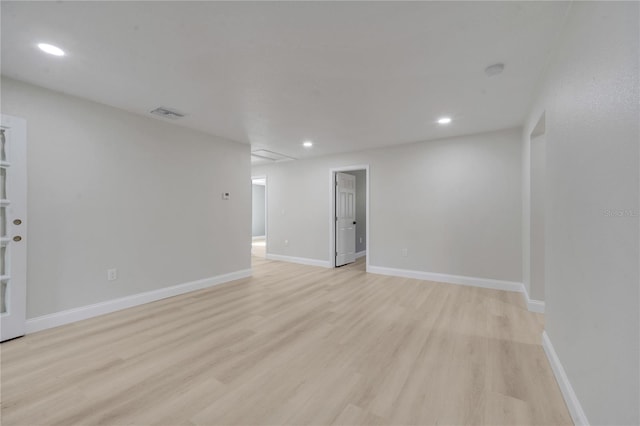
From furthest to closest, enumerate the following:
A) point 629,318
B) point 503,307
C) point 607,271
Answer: point 503,307 < point 607,271 < point 629,318

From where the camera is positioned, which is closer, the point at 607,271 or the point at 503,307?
the point at 607,271

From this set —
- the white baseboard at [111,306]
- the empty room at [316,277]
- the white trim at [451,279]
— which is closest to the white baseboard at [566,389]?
the empty room at [316,277]

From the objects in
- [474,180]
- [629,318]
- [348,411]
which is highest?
[474,180]

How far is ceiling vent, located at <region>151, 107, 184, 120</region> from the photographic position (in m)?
3.32

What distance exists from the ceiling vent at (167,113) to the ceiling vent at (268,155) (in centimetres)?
197

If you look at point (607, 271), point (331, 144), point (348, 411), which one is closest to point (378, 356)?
point (348, 411)

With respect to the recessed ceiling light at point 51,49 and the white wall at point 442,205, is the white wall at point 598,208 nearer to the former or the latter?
the white wall at point 442,205

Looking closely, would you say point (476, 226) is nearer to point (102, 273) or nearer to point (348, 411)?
point (348, 411)

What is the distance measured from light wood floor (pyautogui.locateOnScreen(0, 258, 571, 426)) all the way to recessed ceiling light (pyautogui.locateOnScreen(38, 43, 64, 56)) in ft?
8.13

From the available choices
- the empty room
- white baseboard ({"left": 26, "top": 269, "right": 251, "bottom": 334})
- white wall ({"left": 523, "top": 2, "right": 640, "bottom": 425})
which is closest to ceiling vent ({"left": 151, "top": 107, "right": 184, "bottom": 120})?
the empty room

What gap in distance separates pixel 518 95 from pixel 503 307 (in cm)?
251

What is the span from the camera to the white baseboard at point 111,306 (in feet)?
8.98

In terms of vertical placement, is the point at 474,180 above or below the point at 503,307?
above

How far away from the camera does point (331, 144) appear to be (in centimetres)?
498
